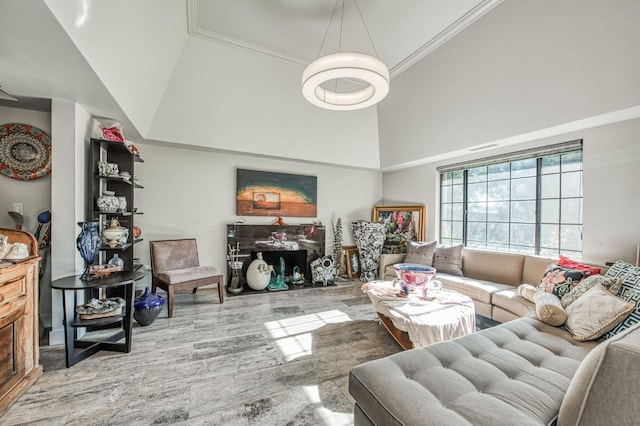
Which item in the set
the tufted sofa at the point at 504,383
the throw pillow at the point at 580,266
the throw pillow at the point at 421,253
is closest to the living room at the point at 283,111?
the throw pillow at the point at 580,266

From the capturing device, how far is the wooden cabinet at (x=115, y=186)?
282 centimetres

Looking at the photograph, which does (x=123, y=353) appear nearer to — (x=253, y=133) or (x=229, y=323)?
(x=229, y=323)

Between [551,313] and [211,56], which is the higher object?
[211,56]

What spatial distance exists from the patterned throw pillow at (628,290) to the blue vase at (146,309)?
3.94 metres

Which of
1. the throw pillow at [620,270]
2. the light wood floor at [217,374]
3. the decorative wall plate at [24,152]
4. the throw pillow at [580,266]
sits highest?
the decorative wall plate at [24,152]

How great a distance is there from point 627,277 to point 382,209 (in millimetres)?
3857

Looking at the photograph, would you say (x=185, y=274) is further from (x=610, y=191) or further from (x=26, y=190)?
(x=610, y=191)

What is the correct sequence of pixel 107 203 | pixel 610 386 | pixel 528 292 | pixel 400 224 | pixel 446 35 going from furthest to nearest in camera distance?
pixel 400 224
pixel 446 35
pixel 107 203
pixel 528 292
pixel 610 386

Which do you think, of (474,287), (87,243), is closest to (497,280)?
(474,287)

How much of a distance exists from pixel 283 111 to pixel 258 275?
265 centimetres

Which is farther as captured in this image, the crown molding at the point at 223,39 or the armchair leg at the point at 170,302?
the armchair leg at the point at 170,302

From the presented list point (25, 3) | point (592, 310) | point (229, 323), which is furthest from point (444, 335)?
point (25, 3)

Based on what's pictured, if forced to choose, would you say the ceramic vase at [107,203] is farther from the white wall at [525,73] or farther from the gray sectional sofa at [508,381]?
the white wall at [525,73]

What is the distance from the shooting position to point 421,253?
4188mm
